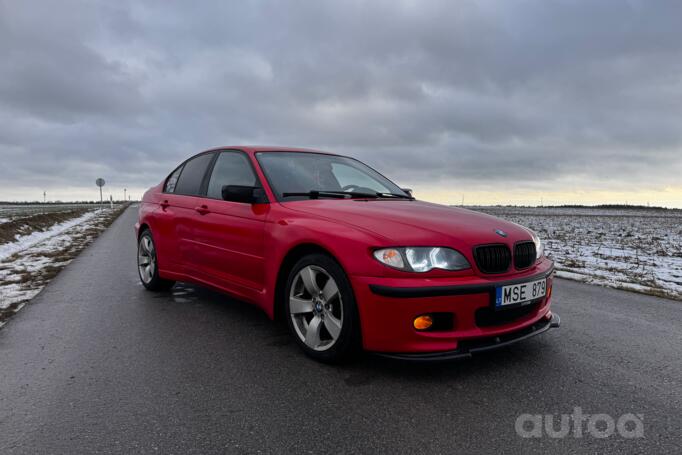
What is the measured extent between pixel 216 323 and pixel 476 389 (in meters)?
2.30

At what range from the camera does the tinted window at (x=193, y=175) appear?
4.56 meters

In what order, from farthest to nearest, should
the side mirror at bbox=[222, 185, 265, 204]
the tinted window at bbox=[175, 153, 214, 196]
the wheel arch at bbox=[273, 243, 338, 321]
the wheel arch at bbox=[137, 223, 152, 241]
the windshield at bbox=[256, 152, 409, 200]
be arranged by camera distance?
the wheel arch at bbox=[137, 223, 152, 241] < the tinted window at bbox=[175, 153, 214, 196] < the windshield at bbox=[256, 152, 409, 200] < the side mirror at bbox=[222, 185, 265, 204] < the wheel arch at bbox=[273, 243, 338, 321]

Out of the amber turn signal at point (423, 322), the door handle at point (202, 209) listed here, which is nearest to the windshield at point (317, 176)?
the door handle at point (202, 209)

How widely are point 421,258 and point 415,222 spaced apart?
33cm

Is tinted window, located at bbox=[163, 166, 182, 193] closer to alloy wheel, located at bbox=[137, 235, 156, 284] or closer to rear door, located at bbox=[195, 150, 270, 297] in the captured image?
alloy wheel, located at bbox=[137, 235, 156, 284]

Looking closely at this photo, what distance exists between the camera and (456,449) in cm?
199

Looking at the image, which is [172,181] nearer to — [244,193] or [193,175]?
[193,175]

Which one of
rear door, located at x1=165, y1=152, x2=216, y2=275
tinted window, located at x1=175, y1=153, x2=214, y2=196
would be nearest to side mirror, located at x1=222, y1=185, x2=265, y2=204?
rear door, located at x1=165, y1=152, x2=216, y2=275

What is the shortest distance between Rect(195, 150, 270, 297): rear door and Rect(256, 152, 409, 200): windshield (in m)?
0.18

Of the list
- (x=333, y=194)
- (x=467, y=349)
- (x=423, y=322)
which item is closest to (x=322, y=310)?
(x=423, y=322)

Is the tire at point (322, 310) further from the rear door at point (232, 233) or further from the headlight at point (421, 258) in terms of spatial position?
the rear door at point (232, 233)

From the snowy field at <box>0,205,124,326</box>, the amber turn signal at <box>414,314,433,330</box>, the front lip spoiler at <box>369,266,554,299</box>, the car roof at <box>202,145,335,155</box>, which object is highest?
→ the car roof at <box>202,145,335,155</box>

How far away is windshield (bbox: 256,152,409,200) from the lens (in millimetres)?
3678

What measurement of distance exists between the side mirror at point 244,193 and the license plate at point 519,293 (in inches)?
74.0
